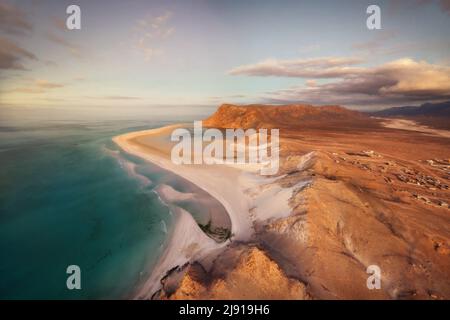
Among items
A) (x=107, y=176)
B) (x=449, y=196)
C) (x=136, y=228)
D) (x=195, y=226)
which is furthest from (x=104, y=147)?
(x=449, y=196)

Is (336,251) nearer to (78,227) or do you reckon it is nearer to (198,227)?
(198,227)

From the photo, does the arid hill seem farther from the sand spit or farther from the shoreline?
the shoreline

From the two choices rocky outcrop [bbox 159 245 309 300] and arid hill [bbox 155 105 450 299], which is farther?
arid hill [bbox 155 105 450 299]

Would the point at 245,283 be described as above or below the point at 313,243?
below

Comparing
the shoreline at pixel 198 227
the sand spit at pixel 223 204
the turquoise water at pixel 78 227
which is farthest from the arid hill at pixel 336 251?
the turquoise water at pixel 78 227

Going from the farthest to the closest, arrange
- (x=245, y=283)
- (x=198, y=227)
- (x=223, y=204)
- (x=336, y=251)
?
(x=223, y=204) → (x=198, y=227) → (x=336, y=251) → (x=245, y=283)


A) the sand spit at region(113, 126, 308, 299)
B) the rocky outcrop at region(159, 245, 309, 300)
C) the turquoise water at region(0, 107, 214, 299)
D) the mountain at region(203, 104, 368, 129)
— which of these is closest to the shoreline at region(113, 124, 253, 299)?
the sand spit at region(113, 126, 308, 299)

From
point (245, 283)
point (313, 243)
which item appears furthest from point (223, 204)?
point (245, 283)
